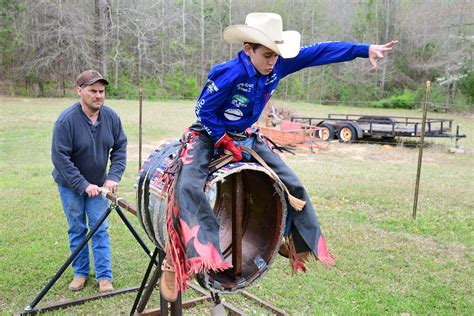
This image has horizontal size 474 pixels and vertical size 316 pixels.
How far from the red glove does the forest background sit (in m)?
29.7

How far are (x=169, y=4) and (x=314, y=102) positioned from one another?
1522 centimetres

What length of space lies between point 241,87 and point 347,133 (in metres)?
14.8

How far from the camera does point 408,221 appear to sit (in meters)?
7.22

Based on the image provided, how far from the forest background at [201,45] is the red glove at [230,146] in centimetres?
2972

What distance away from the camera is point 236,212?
303cm

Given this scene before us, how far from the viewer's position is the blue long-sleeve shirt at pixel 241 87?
9.17 feet

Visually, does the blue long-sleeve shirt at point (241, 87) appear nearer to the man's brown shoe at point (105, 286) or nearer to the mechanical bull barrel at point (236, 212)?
the mechanical bull barrel at point (236, 212)

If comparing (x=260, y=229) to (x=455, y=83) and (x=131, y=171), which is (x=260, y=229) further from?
(x=455, y=83)

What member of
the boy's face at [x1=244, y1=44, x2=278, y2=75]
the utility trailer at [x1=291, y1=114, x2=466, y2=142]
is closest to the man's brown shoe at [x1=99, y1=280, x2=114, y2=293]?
the boy's face at [x1=244, y1=44, x2=278, y2=75]

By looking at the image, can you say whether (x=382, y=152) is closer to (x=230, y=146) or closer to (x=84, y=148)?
(x=84, y=148)

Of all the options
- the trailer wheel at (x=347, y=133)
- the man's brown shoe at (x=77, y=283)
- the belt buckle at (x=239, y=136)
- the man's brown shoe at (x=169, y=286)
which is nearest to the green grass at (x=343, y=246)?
the man's brown shoe at (x=77, y=283)

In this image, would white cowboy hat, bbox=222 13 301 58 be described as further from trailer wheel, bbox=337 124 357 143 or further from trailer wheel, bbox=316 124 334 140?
trailer wheel, bbox=316 124 334 140

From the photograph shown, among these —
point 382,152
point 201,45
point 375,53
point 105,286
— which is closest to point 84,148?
point 105,286

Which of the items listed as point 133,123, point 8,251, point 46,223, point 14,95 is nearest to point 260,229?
point 8,251
